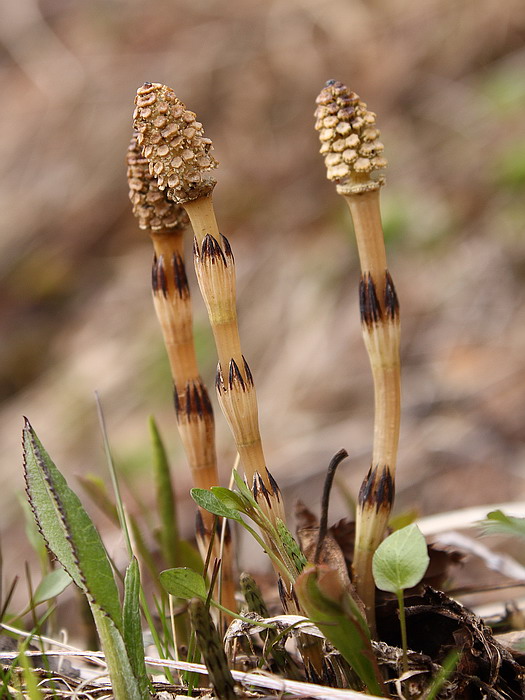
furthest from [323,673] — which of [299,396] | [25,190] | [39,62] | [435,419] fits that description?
[39,62]

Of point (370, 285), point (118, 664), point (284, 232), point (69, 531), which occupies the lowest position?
point (118, 664)

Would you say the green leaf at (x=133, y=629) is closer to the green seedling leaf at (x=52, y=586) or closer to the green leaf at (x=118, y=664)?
the green leaf at (x=118, y=664)

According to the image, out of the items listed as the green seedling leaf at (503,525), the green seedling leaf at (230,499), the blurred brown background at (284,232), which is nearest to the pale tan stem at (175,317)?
the green seedling leaf at (230,499)

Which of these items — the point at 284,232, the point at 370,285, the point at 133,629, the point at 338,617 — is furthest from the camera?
the point at 284,232

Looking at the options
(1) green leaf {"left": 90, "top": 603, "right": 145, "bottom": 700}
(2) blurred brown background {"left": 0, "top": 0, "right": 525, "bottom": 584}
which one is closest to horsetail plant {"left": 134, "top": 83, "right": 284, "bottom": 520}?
(1) green leaf {"left": 90, "top": 603, "right": 145, "bottom": 700}

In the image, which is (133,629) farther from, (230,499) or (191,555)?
(191,555)

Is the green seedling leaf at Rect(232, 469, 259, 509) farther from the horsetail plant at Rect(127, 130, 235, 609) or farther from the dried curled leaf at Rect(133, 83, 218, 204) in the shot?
the dried curled leaf at Rect(133, 83, 218, 204)

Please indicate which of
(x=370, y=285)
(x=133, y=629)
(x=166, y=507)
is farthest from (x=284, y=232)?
(x=133, y=629)
